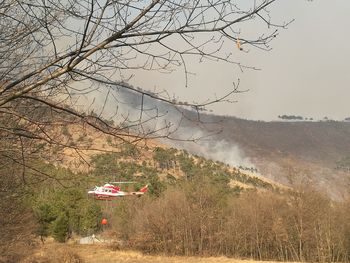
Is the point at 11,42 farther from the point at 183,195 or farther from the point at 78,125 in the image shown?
the point at 183,195

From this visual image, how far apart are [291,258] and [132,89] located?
44559mm

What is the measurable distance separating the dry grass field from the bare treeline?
8.32 ft

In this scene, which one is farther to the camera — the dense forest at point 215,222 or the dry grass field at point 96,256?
the dense forest at point 215,222

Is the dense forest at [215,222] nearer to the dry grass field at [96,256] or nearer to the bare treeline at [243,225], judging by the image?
the bare treeline at [243,225]

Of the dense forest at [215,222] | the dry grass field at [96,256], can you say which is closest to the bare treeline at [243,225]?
the dense forest at [215,222]

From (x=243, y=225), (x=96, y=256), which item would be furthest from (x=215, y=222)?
(x=96, y=256)

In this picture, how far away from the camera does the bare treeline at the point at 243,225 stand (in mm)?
41094

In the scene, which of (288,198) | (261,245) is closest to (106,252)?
(261,245)

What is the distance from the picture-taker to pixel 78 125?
3.15 metres

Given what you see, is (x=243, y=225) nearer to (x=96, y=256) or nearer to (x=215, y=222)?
(x=215, y=222)

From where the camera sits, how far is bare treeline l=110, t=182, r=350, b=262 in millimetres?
41094

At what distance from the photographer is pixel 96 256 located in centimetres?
4553

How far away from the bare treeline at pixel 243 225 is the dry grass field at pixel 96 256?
254 centimetres

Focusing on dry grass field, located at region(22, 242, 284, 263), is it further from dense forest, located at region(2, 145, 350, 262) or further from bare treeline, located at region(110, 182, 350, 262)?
bare treeline, located at region(110, 182, 350, 262)
